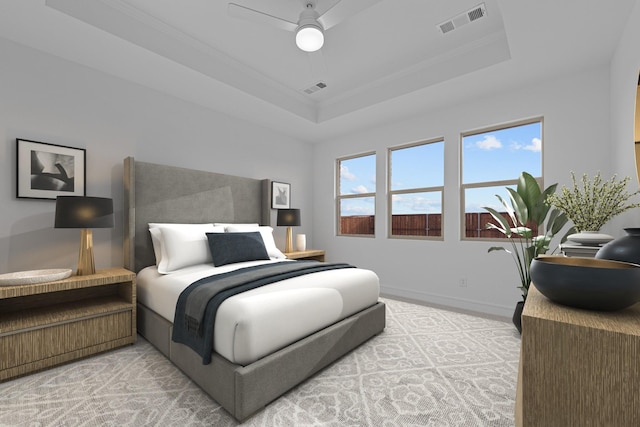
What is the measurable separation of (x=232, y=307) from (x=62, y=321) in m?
1.53

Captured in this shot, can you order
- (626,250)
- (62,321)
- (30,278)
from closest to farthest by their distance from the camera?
(626,250) → (30,278) → (62,321)

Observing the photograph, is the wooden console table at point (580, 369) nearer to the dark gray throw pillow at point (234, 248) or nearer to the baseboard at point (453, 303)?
the dark gray throw pillow at point (234, 248)

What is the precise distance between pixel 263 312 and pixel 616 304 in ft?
4.98

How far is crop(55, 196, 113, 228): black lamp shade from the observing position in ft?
7.72

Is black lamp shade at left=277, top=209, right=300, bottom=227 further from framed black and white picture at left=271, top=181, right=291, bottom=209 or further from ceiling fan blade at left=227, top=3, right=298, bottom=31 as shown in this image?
ceiling fan blade at left=227, top=3, right=298, bottom=31

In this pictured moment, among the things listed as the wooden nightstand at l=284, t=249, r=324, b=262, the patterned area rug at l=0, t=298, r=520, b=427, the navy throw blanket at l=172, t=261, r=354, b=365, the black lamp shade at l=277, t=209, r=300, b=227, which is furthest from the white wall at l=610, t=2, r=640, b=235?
the black lamp shade at l=277, t=209, r=300, b=227

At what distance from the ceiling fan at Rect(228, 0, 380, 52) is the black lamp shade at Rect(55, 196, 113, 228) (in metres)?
1.91

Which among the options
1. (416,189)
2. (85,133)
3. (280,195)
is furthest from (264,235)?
(416,189)

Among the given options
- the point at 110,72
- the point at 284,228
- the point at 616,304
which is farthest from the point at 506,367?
the point at 110,72

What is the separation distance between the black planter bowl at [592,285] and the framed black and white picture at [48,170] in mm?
3646

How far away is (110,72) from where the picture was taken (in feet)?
9.95

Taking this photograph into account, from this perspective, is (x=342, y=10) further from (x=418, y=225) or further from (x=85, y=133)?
(x=418, y=225)

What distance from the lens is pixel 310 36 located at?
230 cm

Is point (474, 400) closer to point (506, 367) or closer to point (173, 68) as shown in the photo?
point (506, 367)
